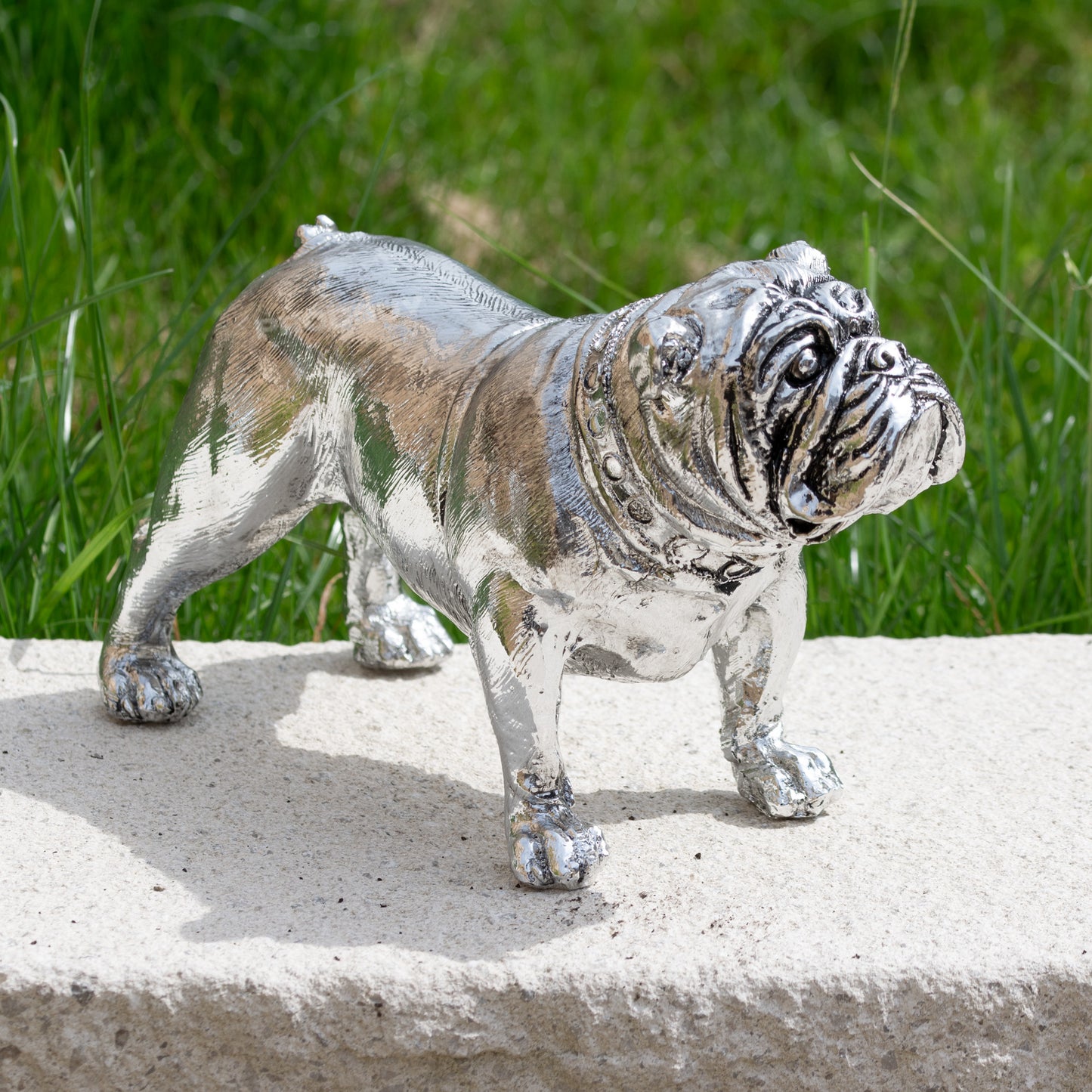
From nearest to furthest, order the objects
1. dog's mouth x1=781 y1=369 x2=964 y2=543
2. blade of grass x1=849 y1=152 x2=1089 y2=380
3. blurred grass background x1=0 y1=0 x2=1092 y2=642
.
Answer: dog's mouth x1=781 y1=369 x2=964 y2=543, blade of grass x1=849 y1=152 x2=1089 y2=380, blurred grass background x1=0 y1=0 x2=1092 y2=642

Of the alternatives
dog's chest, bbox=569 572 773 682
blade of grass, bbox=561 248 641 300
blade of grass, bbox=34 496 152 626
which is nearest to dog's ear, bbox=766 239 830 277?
dog's chest, bbox=569 572 773 682

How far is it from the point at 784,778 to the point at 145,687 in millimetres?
900

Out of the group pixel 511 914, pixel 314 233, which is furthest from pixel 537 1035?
pixel 314 233

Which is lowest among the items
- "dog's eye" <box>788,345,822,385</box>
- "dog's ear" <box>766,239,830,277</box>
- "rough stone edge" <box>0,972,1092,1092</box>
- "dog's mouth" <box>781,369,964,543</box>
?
"rough stone edge" <box>0,972,1092,1092</box>

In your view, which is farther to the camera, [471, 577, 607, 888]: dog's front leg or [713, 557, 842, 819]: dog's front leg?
[713, 557, 842, 819]: dog's front leg

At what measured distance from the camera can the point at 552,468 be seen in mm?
1663

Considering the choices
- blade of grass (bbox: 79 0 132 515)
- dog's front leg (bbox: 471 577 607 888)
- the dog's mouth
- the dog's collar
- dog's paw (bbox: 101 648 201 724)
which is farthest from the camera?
blade of grass (bbox: 79 0 132 515)

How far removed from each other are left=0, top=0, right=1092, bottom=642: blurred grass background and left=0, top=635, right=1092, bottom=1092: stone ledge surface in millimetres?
551

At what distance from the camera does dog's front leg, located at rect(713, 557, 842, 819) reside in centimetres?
193

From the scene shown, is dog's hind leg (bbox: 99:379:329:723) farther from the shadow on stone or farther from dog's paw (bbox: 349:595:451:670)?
dog's paw (bbox: 349:595:451:670)

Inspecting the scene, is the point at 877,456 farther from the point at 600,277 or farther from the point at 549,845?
the point at 600,277

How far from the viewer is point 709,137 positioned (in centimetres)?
517

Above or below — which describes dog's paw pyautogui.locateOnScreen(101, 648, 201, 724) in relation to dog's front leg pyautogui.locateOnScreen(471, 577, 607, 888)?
below

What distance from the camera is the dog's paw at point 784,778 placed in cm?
200
